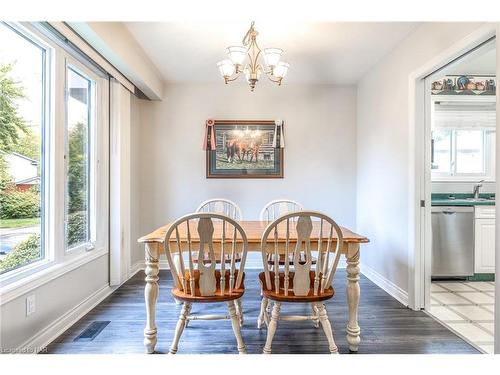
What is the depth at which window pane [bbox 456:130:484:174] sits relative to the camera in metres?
4.01

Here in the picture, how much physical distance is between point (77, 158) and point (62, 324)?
1338 millimetres

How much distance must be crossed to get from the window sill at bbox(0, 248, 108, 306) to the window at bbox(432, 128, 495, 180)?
419 centimetres

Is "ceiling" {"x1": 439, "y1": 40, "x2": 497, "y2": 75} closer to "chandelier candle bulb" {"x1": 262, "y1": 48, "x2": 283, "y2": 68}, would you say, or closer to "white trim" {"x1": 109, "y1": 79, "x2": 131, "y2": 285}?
"chandelier candle bulb" {"x1": 262, "y1": 48, "x2": 283, "y2": 68}

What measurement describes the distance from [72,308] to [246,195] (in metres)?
2.27

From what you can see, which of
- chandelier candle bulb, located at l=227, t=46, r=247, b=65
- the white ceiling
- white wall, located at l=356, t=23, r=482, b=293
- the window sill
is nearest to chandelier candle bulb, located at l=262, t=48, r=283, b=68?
chandelier candle bulb, located at l=227, t=46, r=247, b=65

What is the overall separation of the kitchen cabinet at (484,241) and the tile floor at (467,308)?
0.62ft

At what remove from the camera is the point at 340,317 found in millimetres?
2486

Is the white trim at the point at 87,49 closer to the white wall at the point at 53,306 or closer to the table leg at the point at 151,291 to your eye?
the table leg at the point at 151,291

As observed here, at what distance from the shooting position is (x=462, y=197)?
390cm

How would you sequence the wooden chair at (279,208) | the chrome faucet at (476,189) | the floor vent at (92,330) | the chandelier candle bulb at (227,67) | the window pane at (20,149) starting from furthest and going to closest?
the chrome faucet at (476,189)
the wooden chair at (279,208)
the chandelier candle bulb at (227,67)
the floor vent at (92,330)
the window pane at (20,149)

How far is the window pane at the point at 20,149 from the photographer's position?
71.0 inches

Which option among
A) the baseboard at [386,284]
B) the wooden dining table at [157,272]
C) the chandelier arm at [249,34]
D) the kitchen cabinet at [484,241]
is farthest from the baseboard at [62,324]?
the kitchen cabinet at [484,241]
